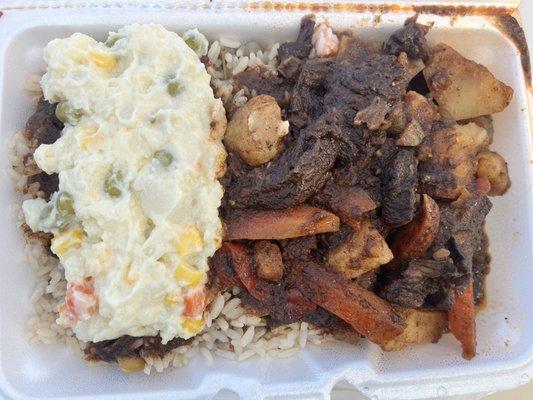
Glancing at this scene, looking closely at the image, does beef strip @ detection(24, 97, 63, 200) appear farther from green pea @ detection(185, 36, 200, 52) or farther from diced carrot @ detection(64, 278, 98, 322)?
green pea @ detection(185, 36, 200, 52)

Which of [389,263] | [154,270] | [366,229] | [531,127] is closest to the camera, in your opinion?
[154,270]

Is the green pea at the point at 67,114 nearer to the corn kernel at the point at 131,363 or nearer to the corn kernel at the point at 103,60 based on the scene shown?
the corn kernel at the point at 103,60

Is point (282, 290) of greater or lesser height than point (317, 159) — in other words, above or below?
below

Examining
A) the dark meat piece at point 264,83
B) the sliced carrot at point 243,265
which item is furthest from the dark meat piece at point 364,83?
the sliced carrot at point 243,265

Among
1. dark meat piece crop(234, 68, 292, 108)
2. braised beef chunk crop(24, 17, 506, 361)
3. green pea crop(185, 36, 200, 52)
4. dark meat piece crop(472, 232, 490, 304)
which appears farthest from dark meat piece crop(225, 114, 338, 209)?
dark meat piece crop(472, 232, 490, 304)

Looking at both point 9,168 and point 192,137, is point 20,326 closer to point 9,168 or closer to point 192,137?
point 9,168

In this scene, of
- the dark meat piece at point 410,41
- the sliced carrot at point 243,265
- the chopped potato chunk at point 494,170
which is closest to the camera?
the sliced carrot at point 243,265

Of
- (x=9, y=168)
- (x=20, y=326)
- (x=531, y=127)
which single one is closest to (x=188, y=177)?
(x=9, y=168)

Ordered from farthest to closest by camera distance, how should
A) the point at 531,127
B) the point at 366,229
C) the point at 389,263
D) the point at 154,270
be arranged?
1. the point at 531,127
2. the point at 389,263
3. the point at 366,229
4. the point at 154,270
